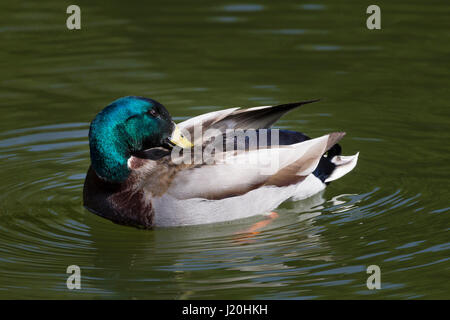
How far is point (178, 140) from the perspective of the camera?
7.84 meters

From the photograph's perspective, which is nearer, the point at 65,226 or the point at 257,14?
the point at 65,226

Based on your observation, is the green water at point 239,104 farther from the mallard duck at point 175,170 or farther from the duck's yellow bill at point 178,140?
the duck's yellow bill at point 178,140

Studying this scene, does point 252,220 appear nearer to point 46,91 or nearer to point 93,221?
point 93,221

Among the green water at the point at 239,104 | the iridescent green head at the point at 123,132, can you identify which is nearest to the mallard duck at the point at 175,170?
the iridescent green head at the point at 123,132

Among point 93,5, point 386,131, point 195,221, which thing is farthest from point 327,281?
point 93,5

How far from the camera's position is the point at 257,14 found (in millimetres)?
13102

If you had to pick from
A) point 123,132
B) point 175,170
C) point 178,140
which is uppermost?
point 123,132

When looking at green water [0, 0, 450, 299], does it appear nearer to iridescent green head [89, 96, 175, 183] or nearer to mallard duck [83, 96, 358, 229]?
mallard duck [83, 96, 358, 229]

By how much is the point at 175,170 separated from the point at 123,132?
529mm

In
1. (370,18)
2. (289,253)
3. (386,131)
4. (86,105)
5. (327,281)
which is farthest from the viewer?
(370,18)

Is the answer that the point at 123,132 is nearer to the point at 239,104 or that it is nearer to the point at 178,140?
the point at 178,140

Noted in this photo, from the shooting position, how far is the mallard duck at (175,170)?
300 inches

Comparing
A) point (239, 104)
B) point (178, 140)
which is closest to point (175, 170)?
point (178, 140)

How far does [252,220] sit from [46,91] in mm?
4012
